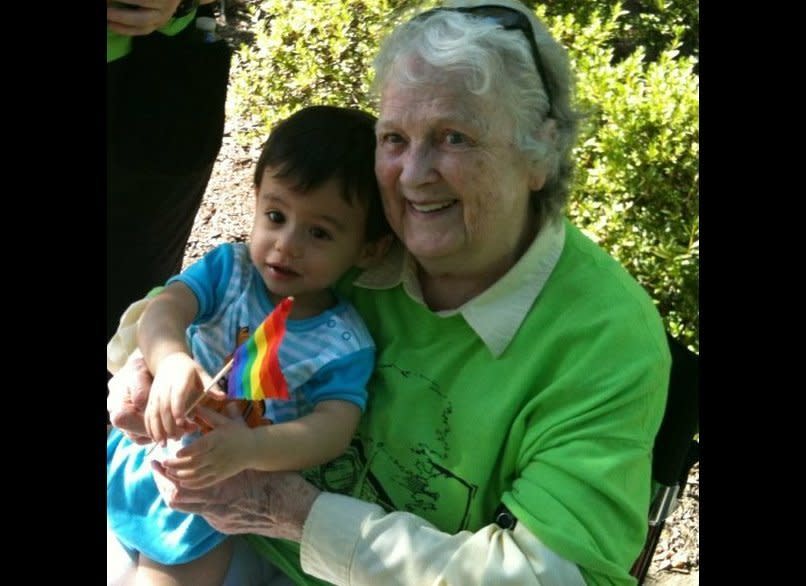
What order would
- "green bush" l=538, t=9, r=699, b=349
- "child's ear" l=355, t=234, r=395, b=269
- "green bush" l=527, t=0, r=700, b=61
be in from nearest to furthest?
"child's ear" l=355, t=234, r=395, b=269
"green bush" l=538, t=9, r=699, b=349
"green bush" l=527, t=0, r=700, b=61

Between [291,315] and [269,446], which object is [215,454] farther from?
[291,315]

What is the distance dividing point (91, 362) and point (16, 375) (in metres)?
0.16

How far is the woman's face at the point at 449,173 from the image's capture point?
2.26 m

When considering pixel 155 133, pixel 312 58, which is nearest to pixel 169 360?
pixel 155 133

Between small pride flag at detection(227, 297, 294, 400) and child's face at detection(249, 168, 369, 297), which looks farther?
child's face at detection(249, 168, 369, 297)

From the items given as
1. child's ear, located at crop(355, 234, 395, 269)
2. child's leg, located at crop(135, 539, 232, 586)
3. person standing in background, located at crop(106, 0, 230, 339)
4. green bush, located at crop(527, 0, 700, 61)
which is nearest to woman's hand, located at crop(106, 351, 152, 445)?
child's leg, located at crop(135, 539, 232, 586)

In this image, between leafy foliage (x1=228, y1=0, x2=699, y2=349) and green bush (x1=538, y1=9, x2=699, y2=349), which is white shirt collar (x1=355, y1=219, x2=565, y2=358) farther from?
green bush (x1=538, y1=9, x2=699, y2=349)

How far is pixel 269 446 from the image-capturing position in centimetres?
217

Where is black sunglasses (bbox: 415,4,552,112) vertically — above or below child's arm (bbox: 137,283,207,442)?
above

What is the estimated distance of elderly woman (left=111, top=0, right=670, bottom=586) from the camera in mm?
2125

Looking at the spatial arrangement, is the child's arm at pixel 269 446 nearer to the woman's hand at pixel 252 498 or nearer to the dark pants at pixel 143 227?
the woman's hand at pixel 252 498

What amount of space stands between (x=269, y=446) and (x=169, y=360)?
268 mm

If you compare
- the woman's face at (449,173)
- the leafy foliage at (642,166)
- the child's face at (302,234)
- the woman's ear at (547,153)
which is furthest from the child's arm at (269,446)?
the leafy foliage at (642,166)
